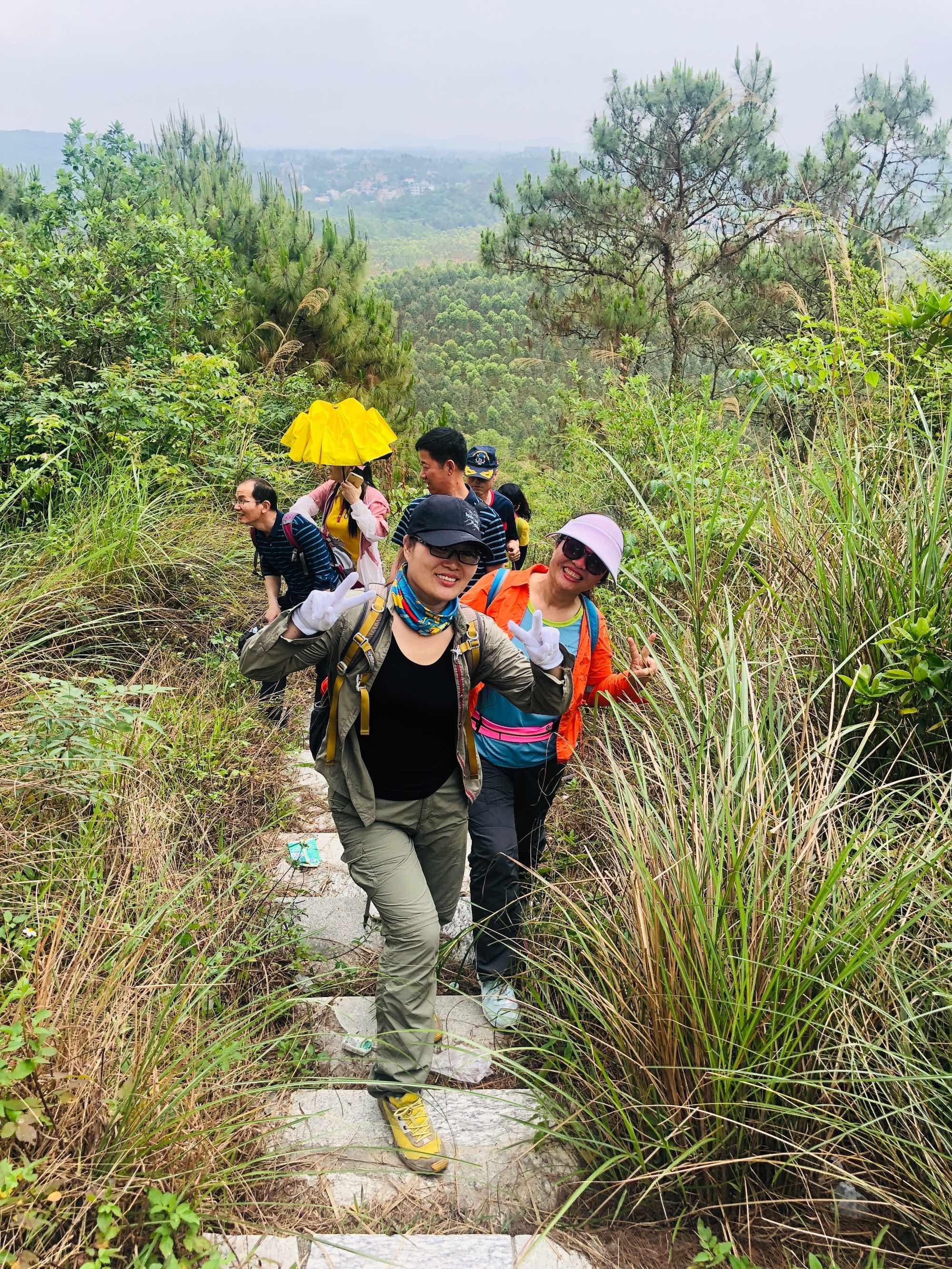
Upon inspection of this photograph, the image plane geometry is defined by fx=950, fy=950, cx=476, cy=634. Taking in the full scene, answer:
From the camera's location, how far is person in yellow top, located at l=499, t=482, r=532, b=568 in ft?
19.3

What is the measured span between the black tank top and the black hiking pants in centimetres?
40

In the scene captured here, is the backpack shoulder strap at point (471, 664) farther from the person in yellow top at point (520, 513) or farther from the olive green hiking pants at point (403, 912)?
the person in yellow top at point (520, 513)

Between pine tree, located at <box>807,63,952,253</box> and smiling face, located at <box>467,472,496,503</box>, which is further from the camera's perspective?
pine tree, located at <box>807,63,952,253</box>

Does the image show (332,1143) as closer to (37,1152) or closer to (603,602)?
(37,1152)

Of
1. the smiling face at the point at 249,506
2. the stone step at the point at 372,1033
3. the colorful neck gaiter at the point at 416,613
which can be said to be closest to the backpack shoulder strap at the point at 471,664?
the colorful neck gaiter at the point at 416,613

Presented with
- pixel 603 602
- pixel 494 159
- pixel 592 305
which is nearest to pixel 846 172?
pixel 592 305

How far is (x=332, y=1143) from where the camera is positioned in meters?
2.64

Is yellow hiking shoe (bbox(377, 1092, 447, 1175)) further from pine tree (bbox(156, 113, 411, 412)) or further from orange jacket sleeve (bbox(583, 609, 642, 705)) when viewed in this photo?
pine tree (bbox(156, 113, 411, 412))

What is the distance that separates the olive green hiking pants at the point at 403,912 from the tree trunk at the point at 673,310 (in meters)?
14.7

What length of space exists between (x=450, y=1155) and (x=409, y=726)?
1237 millimetres

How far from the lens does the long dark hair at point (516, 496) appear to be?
587 centimetres

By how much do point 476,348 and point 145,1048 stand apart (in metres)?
38.4

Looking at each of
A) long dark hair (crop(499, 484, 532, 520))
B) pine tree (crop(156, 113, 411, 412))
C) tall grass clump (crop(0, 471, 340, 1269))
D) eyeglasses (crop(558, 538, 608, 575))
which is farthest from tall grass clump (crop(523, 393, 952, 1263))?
pine tree (crop(156, 113, 411, 412))

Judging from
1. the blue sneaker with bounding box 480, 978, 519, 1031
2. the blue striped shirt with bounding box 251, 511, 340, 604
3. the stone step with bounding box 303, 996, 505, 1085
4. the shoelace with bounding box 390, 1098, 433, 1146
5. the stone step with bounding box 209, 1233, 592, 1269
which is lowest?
the stone step with bounding box 303, 996, 505, 1085
